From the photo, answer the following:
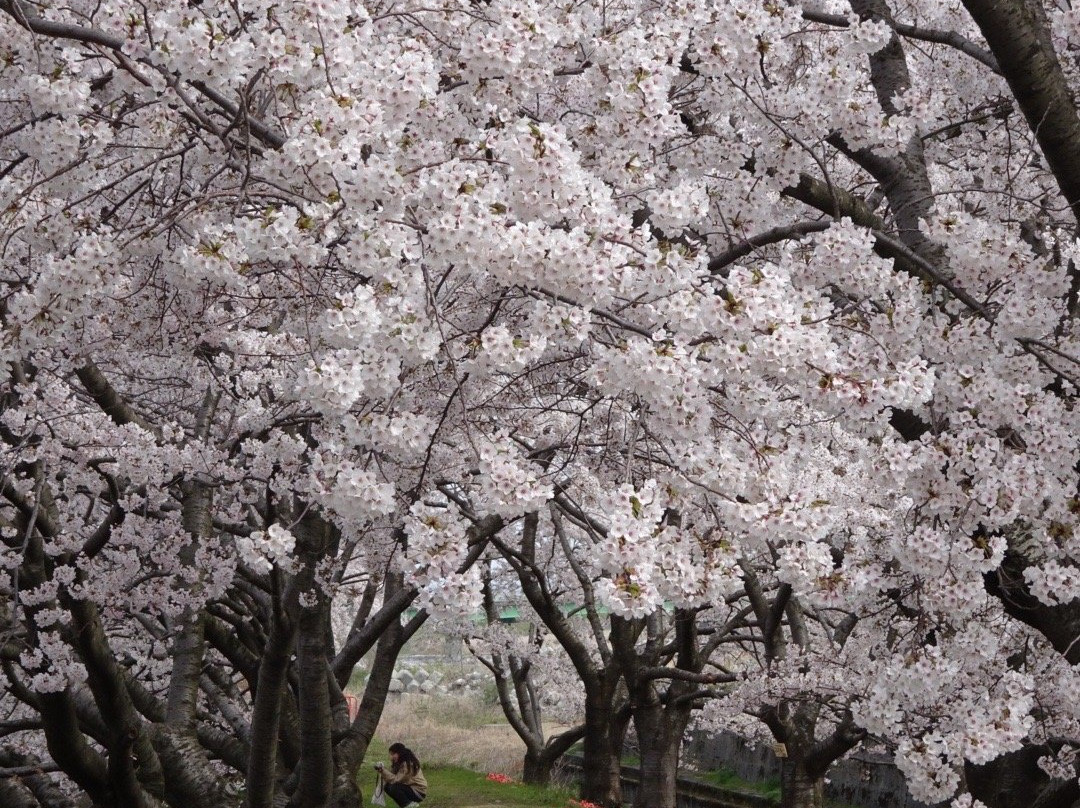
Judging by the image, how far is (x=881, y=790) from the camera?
15.2 m

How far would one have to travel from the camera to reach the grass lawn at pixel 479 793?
13.9m

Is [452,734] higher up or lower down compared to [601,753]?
higher up

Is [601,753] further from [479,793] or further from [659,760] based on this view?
[659,760]

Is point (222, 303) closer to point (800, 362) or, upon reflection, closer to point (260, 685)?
point (260, 685)

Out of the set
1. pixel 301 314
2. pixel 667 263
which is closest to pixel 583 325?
pixel 667 263

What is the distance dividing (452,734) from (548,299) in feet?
79.5

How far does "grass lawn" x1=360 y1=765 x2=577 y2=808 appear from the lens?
1390 cm

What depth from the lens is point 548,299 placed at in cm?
360

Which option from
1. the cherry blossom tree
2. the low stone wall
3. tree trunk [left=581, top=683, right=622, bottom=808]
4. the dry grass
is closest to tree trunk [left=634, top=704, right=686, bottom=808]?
tree trunk [left=581, top=683, right=622, bottom=808]

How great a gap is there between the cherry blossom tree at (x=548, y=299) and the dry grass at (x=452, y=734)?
45.0 feet

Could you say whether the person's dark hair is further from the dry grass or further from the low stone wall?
the dry grass

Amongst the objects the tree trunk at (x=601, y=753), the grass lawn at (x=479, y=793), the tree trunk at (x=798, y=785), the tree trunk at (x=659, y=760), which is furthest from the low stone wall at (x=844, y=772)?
the tree trunk at (x=798, y=785)

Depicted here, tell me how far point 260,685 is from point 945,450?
4.67 meters

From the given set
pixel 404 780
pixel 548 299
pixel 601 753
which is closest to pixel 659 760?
pixel 601 753
